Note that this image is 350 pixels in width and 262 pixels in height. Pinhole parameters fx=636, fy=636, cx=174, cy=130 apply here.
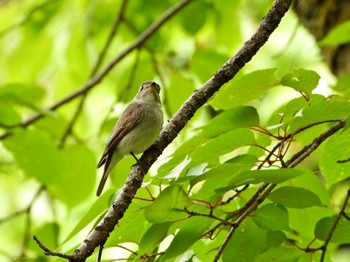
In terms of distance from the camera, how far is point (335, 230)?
196 centimetres

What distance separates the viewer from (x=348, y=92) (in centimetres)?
210

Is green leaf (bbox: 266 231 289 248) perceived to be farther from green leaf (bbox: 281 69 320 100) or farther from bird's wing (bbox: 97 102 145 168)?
bird's wing (bbox: 97 102 145 168)

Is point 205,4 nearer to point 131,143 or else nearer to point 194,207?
point 131,143

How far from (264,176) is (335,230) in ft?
1.31

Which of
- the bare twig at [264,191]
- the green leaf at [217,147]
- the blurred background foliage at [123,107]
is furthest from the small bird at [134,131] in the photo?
the green leaf at [217,147]

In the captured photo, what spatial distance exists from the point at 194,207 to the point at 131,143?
1.43 metres

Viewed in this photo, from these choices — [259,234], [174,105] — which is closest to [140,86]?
[174,105]

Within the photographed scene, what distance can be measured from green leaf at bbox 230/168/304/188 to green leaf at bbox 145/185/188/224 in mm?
163

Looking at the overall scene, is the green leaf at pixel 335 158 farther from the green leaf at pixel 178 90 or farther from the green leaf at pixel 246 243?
the green leaf at pixel 178 90

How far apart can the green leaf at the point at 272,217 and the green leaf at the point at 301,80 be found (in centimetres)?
40

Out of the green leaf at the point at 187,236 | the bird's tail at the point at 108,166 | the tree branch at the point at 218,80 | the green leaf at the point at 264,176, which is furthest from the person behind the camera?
the bird's tail at the point at 108,166

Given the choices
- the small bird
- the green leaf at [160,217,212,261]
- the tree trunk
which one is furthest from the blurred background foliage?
the tree trunk

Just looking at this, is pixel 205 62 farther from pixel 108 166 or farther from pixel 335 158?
pixel 335 158

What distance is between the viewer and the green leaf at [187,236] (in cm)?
184
